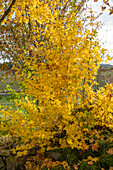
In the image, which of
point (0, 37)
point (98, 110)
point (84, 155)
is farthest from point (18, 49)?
point (84, 155)

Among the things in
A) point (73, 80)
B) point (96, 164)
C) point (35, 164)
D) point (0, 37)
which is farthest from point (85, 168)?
point (0, 37)

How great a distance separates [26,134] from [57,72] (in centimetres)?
164

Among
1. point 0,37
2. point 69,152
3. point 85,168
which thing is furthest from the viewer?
point 0,37

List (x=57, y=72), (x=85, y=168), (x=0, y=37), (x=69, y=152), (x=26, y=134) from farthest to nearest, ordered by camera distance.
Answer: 1. (x=0, y=37)
2. (x=69, y=152)
3. (x=26, y=134)
4. (x=85, y=168)
5. (x=57, y=72)


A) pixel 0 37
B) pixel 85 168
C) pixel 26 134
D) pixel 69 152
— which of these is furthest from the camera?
pixel 0 37

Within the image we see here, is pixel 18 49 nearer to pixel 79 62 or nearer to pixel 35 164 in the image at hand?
pixel 79 62

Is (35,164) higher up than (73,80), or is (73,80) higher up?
(73,80)

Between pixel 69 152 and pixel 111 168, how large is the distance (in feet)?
3.89

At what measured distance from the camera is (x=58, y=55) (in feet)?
9.89

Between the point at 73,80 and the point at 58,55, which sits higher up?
the point at 58,55

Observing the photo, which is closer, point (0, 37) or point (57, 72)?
point (57, 72)

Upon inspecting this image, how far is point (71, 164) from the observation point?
11.7 ft

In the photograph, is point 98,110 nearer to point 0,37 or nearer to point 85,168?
point 85,168

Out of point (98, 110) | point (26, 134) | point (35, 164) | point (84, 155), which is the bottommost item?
point (35, 164)
